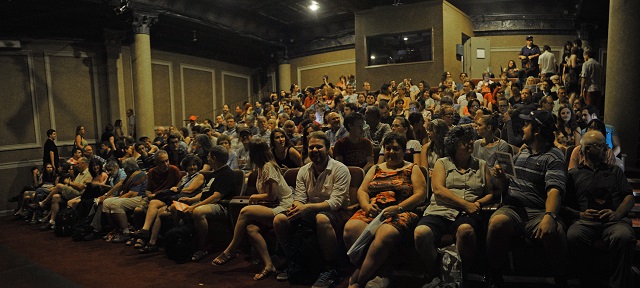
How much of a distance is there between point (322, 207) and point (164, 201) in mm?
2251

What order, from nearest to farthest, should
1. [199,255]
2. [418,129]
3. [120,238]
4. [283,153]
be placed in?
[199,255], [283,153], [418,129], [120,238]

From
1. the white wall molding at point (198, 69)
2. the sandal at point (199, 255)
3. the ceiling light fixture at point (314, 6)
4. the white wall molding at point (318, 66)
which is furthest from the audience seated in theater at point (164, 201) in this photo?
the white wall molding at point (318, 66)

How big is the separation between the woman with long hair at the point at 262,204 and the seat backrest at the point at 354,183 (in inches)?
21.8

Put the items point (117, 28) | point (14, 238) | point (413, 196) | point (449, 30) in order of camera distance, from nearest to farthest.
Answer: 1. point (413, 196)
2. point (14, 238)
3. point (117, 28)
4. point (449, 30)

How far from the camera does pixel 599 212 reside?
2.97 m

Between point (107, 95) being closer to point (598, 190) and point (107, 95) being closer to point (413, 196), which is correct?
point (413, 196)

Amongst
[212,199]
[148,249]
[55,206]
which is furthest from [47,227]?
[212,199]

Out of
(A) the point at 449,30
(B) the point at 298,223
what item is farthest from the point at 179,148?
(A) the point at 449,30

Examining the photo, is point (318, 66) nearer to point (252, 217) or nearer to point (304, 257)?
point (252, 217)

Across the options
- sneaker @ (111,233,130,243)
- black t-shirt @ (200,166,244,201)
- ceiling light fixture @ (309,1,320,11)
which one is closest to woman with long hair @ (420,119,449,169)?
black t-shirt @ (200,166,244,201)

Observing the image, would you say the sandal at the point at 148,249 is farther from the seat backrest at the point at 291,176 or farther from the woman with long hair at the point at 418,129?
the woman with long hair at the point at 418,129

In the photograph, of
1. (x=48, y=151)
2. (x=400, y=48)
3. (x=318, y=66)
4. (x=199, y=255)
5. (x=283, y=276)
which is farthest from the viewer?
(x=318, y=66)

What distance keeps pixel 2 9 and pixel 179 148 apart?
5.08 m

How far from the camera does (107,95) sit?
10.5m
